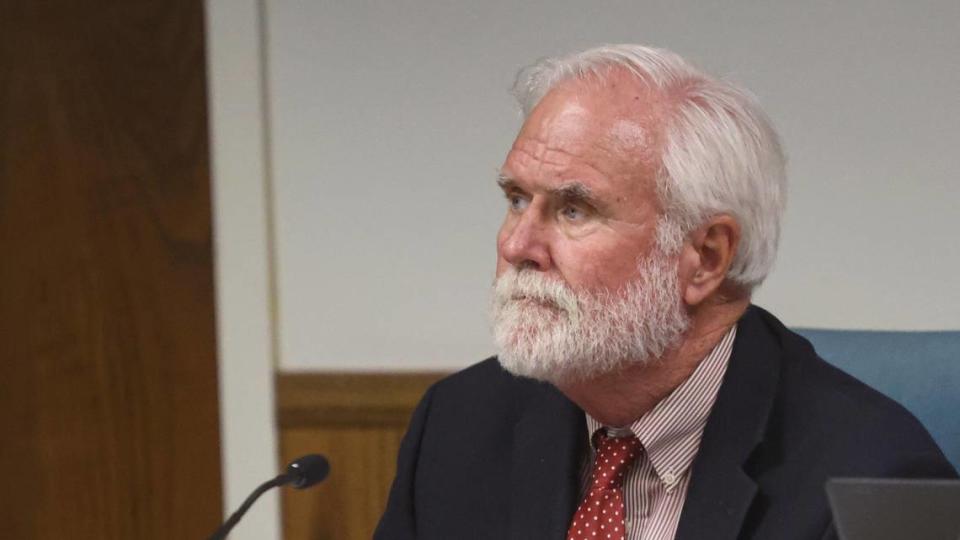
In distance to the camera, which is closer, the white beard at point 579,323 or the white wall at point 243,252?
the white beard at point 579,323

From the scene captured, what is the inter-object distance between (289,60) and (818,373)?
62.8 inches

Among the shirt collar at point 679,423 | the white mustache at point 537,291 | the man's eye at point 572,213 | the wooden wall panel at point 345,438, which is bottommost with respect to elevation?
the wooden wall panel at point 345,438

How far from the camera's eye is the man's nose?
164cm

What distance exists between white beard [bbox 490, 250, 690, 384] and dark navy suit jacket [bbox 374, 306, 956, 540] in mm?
108

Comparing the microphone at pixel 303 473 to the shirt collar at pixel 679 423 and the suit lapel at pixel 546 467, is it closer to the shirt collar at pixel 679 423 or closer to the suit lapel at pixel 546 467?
the suit lapel at pixel 546 467

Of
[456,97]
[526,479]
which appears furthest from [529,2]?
[526,479]

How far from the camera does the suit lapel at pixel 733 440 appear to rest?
1.58 m

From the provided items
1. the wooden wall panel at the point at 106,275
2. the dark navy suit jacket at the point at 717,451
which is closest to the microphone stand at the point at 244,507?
the dark navy suit jacket at the point at 717,451

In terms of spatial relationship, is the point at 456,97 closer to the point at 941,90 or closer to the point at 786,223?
the point at 786,223

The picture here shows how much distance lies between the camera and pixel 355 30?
299 cm

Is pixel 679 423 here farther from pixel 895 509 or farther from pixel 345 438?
pixel 345 438

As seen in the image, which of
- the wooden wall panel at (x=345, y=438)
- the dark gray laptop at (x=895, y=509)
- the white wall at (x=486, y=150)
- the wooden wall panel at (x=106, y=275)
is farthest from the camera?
the wooden wall panel at (x=106, y=275)

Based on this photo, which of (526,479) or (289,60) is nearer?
(526,479)

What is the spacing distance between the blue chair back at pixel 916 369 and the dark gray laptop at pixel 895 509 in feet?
2.29
